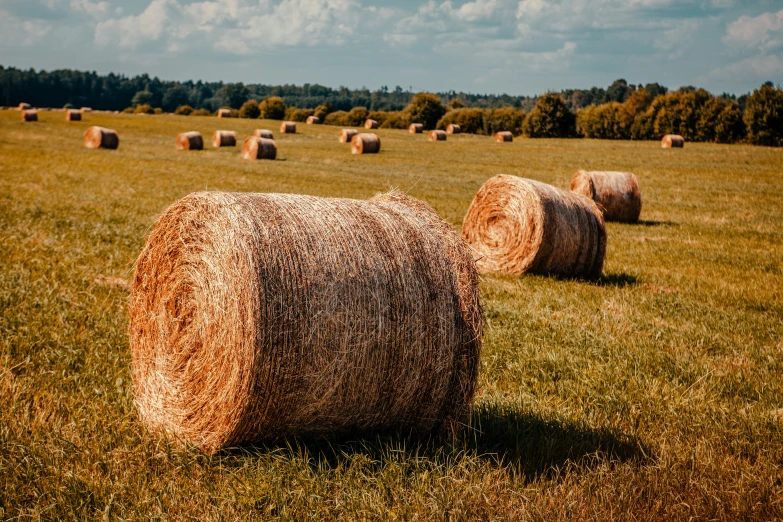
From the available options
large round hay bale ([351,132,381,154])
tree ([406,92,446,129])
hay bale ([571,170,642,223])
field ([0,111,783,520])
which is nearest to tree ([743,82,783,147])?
large round hay bale ([351,132,381,154])

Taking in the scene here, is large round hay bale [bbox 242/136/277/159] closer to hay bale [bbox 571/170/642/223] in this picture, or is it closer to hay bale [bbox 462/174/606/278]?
hay bale [bbox 571/170/642/223]

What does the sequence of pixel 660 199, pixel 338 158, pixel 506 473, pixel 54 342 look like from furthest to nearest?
pixel 338 158, pixel 660 199, pixel 54 342, pixel 506 473

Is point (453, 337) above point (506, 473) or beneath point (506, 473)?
above

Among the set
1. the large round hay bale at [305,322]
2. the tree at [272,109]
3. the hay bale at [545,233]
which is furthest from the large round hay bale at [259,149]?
the tree at [272,109]

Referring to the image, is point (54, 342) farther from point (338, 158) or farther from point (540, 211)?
point (338, 158)

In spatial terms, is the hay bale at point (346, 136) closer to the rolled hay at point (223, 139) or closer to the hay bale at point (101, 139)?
the rolled hay at point (223, 139)

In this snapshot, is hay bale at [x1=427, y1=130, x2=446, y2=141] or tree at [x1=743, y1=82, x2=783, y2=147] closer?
tree at [x1=743, y1=82, x2=783, y2=147]

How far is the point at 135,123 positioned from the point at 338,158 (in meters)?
31.9

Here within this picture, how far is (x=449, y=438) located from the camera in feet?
16.5

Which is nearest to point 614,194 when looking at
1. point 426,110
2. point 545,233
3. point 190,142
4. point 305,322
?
point 545,233

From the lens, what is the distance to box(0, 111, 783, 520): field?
421 cm

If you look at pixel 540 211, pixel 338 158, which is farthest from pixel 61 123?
pixel 540 211

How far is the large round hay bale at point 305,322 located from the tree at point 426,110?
7716cm

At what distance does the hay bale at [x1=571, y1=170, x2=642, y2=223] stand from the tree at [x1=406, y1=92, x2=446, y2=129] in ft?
210
